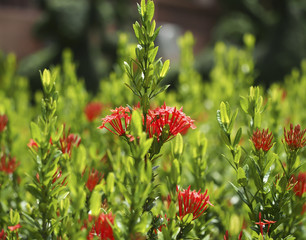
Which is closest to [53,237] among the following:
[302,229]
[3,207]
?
[3,207]

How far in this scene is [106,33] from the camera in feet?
31.1

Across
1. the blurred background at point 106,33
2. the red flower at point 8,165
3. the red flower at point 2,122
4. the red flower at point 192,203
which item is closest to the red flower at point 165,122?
the red flower at point 192,203

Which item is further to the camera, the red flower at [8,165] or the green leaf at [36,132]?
the red flower at [8,165]

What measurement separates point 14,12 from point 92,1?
535 centimetres

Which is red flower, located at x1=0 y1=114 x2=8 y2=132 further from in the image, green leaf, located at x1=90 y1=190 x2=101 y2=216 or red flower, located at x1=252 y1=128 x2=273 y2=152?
red flower, located at x1=252 y1=128 x2=273 y2=152

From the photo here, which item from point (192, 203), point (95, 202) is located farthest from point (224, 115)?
point (95, 202)

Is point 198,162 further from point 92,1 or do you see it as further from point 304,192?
point 92,1

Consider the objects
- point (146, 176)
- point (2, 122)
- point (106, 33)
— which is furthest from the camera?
point (106, 33)

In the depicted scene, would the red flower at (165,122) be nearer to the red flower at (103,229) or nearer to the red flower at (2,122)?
the red flower at (103,229)

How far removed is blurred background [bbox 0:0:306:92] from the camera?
5984 millimetres

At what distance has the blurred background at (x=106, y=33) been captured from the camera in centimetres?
598

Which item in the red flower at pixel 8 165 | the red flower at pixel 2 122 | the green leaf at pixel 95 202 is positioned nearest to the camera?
the green leaf at pixel 95 202

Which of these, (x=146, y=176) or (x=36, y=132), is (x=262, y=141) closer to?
(x=146, y=176)

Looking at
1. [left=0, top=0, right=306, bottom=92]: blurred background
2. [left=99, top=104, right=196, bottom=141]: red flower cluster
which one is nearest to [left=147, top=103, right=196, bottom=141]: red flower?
[left=99, top=104, right=196, bottom=141]: red flower cluster
